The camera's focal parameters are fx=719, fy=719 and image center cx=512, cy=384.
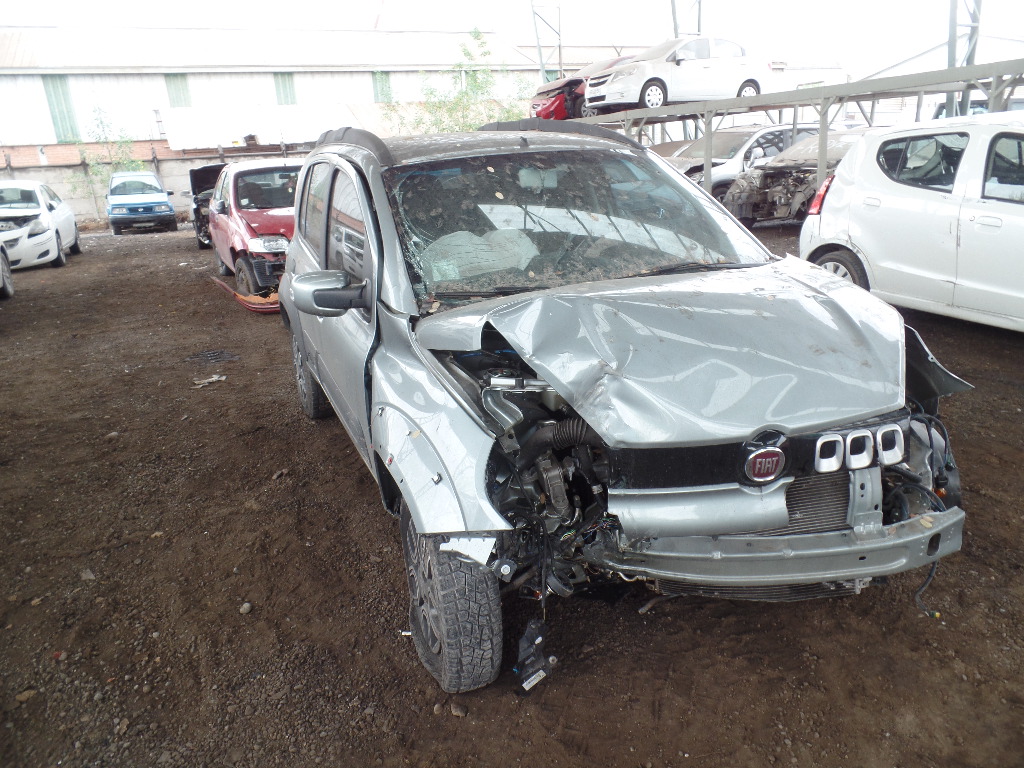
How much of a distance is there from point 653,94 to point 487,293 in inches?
448

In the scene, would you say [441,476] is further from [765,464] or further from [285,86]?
[285,86]

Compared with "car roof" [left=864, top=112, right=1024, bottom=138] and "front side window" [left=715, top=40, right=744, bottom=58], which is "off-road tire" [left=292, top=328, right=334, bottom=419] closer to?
"car roof" [left=864, top=112, right=1024, bottom=138]

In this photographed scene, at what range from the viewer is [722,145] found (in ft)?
41.8

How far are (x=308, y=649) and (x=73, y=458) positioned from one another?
2628 millimetres

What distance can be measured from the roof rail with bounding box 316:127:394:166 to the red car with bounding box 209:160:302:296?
12.6 feet

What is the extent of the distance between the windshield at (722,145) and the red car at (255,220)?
23.6ft

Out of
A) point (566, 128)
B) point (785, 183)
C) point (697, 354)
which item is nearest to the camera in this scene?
point (697, 354)

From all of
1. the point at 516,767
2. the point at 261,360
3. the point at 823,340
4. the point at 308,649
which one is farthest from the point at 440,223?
the point at 261,360

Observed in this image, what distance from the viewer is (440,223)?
A: 2803 mm

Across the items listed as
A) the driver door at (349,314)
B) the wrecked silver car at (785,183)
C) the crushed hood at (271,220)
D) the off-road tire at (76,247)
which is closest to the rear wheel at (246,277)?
the crushed hood at (271,220)

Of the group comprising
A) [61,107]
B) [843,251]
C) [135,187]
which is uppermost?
[61,107]

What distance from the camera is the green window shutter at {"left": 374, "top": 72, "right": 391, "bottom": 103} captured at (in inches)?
1289

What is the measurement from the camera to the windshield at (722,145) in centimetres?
1241

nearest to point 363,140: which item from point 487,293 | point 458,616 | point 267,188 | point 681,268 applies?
point 487,293
